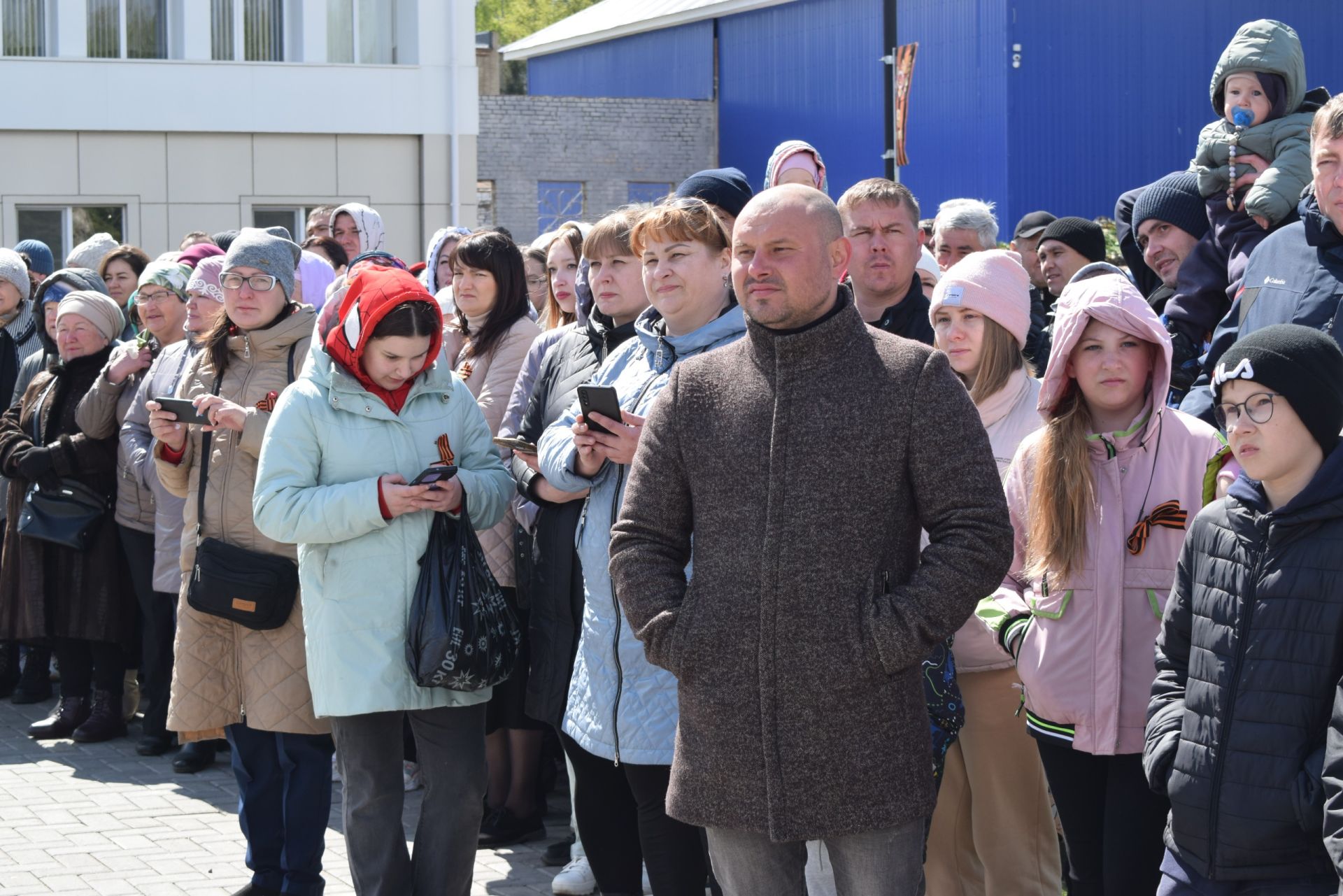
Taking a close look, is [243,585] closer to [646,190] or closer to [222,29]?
[222,29]

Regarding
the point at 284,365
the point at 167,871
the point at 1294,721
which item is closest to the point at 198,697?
the point at 167,871

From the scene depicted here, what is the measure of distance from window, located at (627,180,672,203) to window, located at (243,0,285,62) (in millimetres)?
11888

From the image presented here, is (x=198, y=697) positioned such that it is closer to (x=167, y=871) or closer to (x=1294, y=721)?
(x=167, y=871)

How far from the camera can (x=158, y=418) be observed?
5.66 metres


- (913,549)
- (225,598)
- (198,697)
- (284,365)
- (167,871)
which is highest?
(284,365)

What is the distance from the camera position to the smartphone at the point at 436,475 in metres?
4.74

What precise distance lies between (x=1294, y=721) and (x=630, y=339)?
2.36 m

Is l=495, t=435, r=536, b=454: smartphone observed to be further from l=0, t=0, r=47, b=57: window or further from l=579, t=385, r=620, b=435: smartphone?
l=0, t=0, r=47, b=57: window

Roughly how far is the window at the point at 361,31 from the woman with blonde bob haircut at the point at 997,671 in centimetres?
1922

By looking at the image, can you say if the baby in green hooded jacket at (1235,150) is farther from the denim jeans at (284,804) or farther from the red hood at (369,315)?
the denim jeans at (284,804)

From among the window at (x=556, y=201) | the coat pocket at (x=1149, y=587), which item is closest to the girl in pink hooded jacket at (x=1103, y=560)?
the coat pocket at (x=1149, y=587)

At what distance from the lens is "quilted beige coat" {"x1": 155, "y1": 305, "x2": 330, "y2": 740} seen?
5.37 m

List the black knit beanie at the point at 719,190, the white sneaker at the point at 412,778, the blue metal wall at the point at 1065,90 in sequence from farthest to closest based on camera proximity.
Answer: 1. the blue metal wall at the point at 1065,90
2. the white sneaker at the point at 412,778
3. the black knit beanie at the point at 719,190

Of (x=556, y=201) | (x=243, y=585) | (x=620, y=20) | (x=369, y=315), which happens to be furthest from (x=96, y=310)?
(x=620, y=20)
